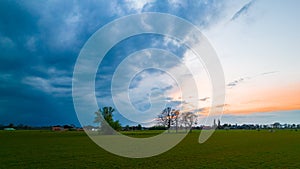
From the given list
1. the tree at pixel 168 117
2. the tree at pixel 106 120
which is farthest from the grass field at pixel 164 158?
the tree at pixel 168 117

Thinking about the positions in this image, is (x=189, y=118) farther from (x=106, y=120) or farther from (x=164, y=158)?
(x=164, y=158)

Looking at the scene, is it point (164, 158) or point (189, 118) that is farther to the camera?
point (189, 118)

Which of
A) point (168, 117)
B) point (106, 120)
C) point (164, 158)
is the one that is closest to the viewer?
point (164, 158)

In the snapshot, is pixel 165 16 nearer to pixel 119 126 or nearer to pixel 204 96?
pixel 204 96

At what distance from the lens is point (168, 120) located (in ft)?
416

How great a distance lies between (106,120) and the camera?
109312mm

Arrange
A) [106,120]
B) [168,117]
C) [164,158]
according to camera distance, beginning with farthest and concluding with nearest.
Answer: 1. [168,117]
2. [106,120]
3. [164,158]

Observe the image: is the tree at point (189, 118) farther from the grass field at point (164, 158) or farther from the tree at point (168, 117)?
the grass field at point (164, 158)

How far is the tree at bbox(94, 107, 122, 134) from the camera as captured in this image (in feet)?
332

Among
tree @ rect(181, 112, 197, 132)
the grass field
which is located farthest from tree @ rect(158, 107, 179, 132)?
the grass field

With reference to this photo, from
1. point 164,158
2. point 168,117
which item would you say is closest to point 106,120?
point 168,117

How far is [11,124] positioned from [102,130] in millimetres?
117925

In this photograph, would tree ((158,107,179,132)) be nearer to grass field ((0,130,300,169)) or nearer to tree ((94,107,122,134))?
tree ((94,107,122,134))

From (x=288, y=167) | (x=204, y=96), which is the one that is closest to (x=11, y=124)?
(x=204, y=96)
